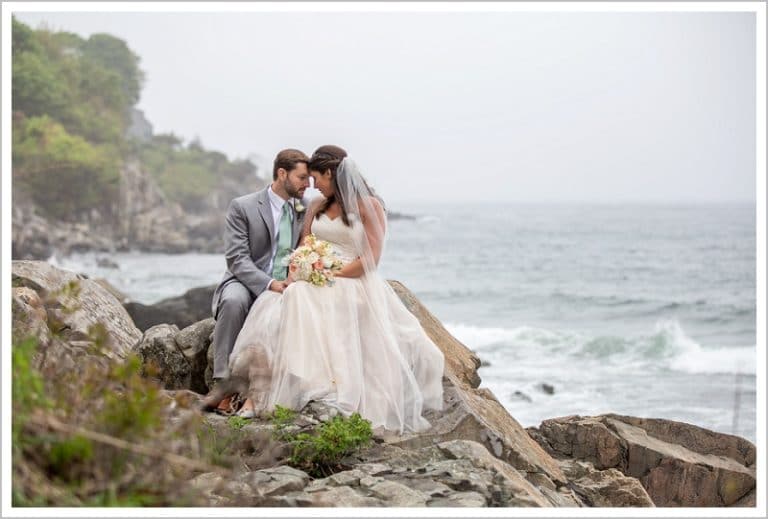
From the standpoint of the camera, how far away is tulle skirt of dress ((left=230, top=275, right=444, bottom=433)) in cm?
602

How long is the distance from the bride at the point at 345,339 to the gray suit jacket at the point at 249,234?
0.46 m

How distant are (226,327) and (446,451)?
Answer: 1.97m

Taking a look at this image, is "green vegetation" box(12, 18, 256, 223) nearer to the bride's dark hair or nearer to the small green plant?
the bride's dark hair

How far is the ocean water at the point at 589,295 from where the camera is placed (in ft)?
62.0

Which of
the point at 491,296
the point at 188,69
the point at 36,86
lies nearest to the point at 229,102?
the point at 188,69

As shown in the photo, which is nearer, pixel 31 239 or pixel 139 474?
pixel 139 474

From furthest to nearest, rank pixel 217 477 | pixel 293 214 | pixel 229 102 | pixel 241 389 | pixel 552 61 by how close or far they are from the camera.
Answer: pixel 229 102, pixel 552 61, pixel 293 214, pixel 241 389, pixel 217 477

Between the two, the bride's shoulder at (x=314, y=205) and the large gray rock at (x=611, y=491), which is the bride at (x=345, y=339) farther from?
the large gray rock at (x=611, y=491)

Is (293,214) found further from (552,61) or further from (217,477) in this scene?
(552,61)

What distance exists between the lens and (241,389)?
20.6ft

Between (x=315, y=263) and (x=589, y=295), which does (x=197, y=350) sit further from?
(x=589, y=295)

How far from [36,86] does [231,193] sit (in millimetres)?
16198

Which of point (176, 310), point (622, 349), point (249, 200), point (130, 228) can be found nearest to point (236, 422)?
point (249, 200)

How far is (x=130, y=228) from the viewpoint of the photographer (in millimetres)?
50969
